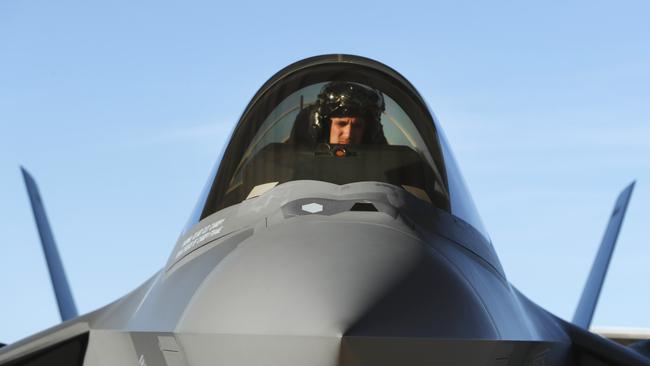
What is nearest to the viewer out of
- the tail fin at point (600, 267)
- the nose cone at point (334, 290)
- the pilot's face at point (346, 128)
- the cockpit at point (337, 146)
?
the nose cone at point (334, 290)

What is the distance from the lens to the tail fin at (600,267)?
31.9ft

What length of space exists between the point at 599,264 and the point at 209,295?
7193 millimetres

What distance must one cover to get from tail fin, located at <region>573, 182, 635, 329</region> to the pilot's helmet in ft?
16.6

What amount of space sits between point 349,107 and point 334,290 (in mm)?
2384

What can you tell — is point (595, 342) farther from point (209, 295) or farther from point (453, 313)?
point (209, 295)

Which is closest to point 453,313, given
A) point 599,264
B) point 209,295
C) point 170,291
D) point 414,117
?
point 209,295

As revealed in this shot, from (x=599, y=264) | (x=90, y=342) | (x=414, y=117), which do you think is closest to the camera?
(x=90, y=342)

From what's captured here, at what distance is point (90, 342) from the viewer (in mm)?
4531

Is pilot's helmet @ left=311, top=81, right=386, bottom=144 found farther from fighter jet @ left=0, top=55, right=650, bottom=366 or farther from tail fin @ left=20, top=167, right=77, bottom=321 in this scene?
tail fin @ left=20, top=167, right=77, bottom=321

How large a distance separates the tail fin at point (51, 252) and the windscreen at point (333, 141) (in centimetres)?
501

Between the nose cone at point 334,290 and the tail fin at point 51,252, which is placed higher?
the nose cone at point 334,290

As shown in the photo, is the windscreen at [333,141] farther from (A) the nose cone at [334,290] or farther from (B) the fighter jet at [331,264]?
(A) the nose cone at [334,290]

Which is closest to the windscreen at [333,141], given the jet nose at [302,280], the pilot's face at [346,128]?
the pilot's face at [346,128]

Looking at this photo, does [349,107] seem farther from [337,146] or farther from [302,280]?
[302,280]
